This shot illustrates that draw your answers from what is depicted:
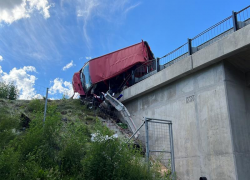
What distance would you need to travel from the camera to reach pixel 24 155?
807 cm

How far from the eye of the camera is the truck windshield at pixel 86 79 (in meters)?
18.8

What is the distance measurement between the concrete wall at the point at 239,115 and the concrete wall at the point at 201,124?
0.19 metres

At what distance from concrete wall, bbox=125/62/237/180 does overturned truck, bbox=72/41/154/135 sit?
377 cm

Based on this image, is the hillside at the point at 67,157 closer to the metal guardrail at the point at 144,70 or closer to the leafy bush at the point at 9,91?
the metal guardrail at the point at 144,70

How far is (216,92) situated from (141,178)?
5227 millimetres

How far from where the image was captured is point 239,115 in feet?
32.6

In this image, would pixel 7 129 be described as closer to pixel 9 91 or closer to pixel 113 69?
pixel 113 69

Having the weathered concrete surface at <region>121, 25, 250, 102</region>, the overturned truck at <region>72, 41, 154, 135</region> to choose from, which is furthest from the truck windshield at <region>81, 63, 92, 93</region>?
the weathered concrete surface at <region>121, 25, 250, 102</region>

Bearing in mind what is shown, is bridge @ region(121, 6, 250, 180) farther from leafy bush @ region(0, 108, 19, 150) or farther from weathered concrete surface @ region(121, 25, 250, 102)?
leafy bush @ region(0, 108, 19, 150)

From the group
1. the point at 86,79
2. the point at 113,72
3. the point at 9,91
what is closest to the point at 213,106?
the point at 113,72

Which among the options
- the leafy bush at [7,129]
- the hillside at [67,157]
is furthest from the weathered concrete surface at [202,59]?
the leafy bush at [7,129]

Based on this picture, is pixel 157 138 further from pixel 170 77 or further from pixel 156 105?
pixel 170 77

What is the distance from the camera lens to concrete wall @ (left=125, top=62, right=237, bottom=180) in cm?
948

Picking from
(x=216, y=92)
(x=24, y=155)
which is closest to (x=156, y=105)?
(x=216, y=92)
